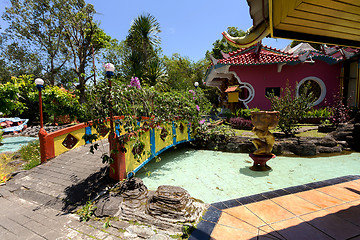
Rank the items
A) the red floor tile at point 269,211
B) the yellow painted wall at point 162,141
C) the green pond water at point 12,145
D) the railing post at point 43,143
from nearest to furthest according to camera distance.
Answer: the red floor tile at point 269,211, the railing post at point 43,143, the yellow painted wall at point 162,141, the green pond water at point 12,145

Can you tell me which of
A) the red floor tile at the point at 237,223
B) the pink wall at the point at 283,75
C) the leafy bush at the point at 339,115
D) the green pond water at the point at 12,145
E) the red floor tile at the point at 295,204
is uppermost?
the pink wall at the point at 283,75

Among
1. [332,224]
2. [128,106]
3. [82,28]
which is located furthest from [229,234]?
[82,28]

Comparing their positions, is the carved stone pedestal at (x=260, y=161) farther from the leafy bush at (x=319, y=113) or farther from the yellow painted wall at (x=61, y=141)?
the leafy bush at (x=319, y=113)

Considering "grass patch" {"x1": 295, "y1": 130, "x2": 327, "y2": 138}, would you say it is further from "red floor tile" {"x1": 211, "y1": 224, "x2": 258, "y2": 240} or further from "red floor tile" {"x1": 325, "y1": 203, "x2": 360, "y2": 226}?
"red floor tile" {"x1": 211, "y1": 224, "x2": 258, "y2": 240}

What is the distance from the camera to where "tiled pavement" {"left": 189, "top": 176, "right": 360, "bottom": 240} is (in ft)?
8.13

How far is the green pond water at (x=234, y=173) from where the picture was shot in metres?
4.72

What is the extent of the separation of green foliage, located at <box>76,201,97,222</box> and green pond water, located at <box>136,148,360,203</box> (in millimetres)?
1772

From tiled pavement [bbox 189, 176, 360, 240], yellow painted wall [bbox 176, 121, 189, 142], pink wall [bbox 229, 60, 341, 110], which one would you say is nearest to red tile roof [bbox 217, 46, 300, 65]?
pink wall [bbox 229, 60, 341, 110]

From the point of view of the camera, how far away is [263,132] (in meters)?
5.39

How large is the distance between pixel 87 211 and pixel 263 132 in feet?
16.4

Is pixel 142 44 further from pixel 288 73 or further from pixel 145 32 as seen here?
pixel 288 73

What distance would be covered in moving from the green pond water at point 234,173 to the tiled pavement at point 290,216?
989 millimetres

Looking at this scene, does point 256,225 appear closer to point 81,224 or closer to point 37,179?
point 81,224

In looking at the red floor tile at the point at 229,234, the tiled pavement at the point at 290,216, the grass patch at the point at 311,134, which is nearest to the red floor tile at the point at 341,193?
the tiled pavement at the point at 290,216
